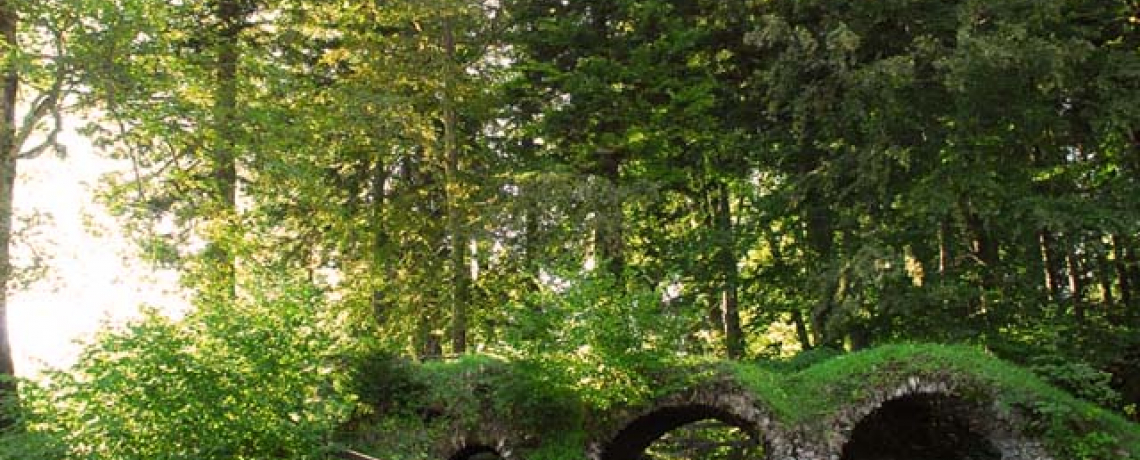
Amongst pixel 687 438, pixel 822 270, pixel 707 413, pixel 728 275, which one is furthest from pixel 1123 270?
pixel 707 413

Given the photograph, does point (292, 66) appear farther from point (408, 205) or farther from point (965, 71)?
point (965, 71)

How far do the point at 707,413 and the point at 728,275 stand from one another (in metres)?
4.21

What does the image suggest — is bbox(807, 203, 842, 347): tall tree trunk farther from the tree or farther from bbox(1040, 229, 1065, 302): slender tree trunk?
the tree

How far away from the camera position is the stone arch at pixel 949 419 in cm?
1179

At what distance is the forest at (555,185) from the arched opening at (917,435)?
1.33m

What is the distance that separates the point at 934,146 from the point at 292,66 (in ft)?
36.7

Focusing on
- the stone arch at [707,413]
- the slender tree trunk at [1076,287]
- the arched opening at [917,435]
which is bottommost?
the arched opening at [917,435]

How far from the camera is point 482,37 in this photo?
59.4ft

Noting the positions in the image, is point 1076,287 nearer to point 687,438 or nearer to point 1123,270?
point 1123,270

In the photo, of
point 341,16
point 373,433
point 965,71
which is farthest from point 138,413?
point 965,71

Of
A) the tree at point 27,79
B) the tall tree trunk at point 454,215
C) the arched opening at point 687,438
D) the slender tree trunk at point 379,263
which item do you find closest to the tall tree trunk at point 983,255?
the arched opening at point 687,438

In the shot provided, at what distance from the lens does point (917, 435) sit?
47.8ft

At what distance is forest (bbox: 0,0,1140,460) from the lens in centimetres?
892

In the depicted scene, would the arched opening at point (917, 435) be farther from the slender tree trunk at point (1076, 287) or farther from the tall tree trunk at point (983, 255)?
the slender tree trunk at point (1076, 287)
